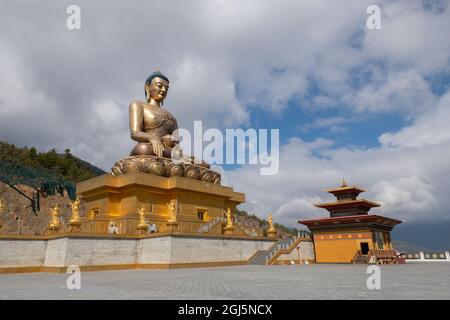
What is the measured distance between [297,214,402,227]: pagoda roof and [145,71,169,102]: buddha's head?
14.8m

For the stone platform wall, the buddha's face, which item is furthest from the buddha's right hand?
the stone platform wall

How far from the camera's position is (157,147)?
25266mm

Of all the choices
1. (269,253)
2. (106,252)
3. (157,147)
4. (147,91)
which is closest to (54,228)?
(106,252)

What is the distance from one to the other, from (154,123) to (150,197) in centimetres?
653

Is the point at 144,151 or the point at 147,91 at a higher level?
the point at 147,91

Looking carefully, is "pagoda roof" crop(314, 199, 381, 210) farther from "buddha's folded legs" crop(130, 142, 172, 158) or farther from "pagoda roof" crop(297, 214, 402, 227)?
"buddha's folded legs" crop(130, 142, 172, 158)

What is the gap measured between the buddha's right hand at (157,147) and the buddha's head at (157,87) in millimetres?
4675

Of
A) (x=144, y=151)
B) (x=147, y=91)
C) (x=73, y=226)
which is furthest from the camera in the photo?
(x=147, y=91)

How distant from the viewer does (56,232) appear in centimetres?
1778

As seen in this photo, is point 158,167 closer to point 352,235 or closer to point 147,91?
point 147,91
